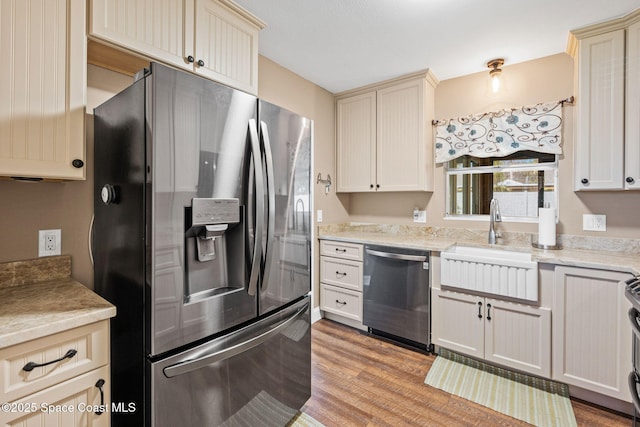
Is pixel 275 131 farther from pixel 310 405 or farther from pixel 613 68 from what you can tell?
pixel 613 68

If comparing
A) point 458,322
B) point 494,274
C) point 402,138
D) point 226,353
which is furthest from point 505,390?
point 402,138

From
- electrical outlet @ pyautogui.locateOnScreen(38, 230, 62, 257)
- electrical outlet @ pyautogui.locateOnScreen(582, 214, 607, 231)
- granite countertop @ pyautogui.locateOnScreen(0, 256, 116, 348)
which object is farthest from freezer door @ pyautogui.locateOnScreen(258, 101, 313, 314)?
electrical outlet @ pyautogui.locateOnScreen(582, 214, 607, 231)

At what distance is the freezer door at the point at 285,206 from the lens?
1.40 meters

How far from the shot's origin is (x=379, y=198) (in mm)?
3381

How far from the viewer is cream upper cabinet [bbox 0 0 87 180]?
3.39 feet

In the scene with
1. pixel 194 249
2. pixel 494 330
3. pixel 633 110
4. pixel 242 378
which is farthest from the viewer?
pixel 494 330

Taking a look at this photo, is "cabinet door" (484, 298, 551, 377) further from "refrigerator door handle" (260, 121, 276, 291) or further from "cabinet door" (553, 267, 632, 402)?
"refrigerator door handle" (260, 121, 276, 291)

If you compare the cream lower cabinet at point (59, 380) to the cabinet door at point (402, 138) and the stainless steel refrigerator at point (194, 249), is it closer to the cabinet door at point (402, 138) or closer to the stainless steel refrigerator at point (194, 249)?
the stainless steel refrigerator at point (194, 249)

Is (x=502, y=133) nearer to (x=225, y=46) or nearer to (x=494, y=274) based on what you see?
(x=494, y=274)

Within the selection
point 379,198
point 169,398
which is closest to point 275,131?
point 169,398

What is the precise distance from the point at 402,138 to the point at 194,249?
7.72 ft

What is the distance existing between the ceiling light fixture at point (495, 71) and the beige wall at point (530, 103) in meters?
0.05

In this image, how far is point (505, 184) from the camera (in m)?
A: 2.69

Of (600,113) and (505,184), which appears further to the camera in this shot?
(505,184)
